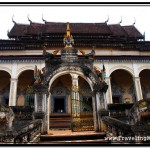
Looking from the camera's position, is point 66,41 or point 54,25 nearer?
point 66,41

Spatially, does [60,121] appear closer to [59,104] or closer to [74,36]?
[59,104]

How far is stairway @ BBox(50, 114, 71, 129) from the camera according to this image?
12162 millimetres

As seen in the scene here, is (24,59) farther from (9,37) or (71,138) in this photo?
(71,138)

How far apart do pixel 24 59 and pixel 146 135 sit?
12335 millimetres

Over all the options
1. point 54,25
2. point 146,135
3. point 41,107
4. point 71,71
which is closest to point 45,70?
point 71,71

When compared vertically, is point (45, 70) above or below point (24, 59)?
below

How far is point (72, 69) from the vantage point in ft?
29.9

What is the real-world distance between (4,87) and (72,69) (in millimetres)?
9735

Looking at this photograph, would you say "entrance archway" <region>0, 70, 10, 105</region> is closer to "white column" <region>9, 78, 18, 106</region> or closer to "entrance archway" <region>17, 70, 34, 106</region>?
"entrance archway" <region>17, 70, 34, 106</region>

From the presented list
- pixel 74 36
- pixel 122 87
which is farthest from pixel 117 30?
pixel 122 87

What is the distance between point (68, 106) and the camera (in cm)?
1609

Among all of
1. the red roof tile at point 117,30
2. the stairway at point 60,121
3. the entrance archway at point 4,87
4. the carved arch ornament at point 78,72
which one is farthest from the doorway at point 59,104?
the red roof tile at point 117,30

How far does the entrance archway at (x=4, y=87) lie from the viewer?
16.5m

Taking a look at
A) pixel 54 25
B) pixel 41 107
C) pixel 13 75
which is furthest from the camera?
pixel 54 25
